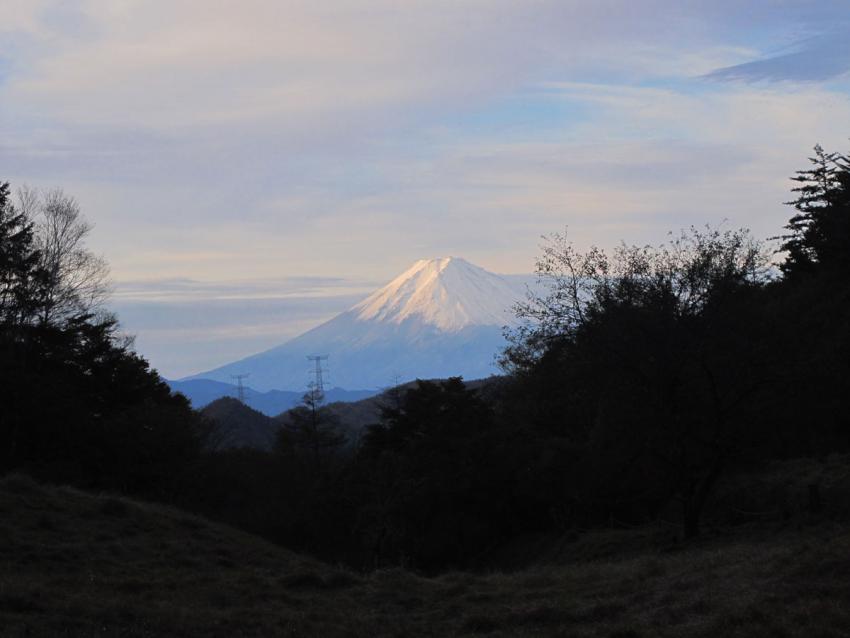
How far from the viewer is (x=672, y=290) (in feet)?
66.0

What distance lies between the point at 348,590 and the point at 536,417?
973 inches

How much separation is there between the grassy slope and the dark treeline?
3.58 m

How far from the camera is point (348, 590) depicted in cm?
1540

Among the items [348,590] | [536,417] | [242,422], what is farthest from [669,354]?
[242,422]

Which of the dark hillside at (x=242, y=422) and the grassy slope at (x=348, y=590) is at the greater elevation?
the dark hillside at (x=242, y=422)

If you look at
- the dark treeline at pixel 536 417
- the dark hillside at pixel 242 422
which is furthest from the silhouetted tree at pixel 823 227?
the dark hillside at pixel 242 422

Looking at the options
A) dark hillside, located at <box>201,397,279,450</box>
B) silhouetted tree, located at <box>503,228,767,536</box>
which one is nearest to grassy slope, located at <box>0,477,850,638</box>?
silhouetted tree, located at <box>503,228,767,536</box>

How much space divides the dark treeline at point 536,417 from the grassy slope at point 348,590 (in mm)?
3583

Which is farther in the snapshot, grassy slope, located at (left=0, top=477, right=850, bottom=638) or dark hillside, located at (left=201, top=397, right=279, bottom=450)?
dark hillside, located at (left=201, top=397, right=279, bottom=450)

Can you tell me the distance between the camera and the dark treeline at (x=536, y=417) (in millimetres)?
19922

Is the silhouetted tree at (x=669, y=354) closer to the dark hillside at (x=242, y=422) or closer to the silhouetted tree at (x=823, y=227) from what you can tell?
the silhouetted tree at (x=823, y=227)

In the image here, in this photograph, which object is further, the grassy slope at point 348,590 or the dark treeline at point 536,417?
the dark treeline at point 536,417

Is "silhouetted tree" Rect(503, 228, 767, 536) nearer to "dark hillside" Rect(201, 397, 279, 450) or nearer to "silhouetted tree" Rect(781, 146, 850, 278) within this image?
"silhouetted tree" Rect(781, 146, 850, 278)

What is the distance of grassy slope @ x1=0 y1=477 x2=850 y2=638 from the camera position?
10.4 metres
